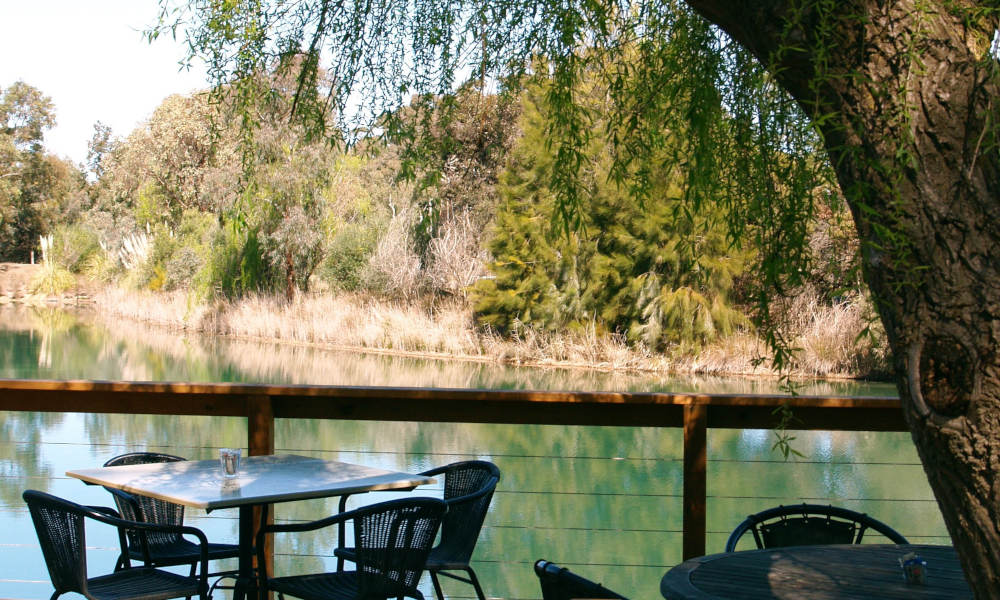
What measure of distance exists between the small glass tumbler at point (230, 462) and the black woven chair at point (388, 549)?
10.6 inches

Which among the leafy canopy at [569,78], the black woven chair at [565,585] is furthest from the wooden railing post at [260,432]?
the black woven chair at [565,585]

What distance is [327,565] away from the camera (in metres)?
5.69

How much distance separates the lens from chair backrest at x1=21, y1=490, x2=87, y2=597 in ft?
8.36

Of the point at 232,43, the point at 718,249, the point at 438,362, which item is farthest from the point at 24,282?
the point at 232,43

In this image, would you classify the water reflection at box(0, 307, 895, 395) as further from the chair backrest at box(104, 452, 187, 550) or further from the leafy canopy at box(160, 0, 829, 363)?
the leafy canopy at box(160, 0, 829, 363)

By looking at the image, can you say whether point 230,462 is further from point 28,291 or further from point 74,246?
point 28,291

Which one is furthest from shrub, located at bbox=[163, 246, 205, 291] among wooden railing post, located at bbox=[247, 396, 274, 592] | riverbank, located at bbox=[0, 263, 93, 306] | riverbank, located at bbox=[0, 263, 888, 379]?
wooden railing post, located at bbox=[247, 396, 274, 592]

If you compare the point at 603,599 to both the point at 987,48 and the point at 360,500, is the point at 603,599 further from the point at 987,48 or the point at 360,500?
the point at 360,500

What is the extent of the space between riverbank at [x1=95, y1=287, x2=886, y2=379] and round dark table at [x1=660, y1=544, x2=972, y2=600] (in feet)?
38.3

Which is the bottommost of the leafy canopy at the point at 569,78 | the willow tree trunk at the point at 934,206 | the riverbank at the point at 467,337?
the riverbank at the point at 467,337

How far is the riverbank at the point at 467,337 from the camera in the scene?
14867 millimetres

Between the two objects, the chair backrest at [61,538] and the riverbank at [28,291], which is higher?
the riverbank at [28,291]

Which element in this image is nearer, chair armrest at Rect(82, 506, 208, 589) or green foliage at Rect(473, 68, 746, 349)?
chair armrest at Rect(82, 506, 208, 589)

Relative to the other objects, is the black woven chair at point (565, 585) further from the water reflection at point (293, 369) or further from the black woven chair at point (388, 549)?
the water reflection at point (293, 369)
